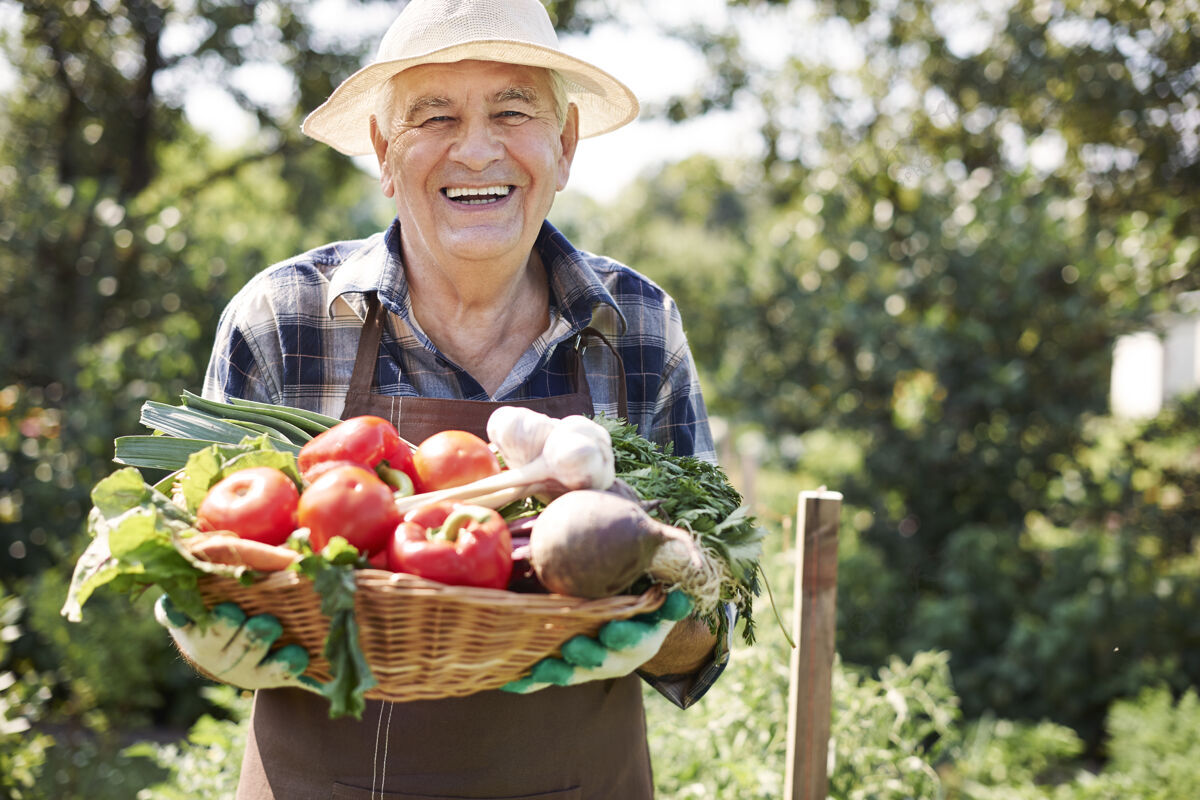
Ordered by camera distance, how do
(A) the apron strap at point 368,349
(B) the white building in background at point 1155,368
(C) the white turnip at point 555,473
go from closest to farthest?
(C) the white turnip at point 555,473
(A) the apron strap at point 368,349
(B) the white building in background at point 1155,368

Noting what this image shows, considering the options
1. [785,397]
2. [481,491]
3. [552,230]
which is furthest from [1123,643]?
[481,491]

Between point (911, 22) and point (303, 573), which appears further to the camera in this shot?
point (911, 22)

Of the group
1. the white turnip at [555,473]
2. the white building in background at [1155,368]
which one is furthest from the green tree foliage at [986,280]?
the white building in background at [1155,368]

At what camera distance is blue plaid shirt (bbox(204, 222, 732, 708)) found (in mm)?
2113

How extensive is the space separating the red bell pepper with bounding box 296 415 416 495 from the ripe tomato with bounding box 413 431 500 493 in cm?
4

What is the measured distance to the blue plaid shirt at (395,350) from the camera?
211 cm

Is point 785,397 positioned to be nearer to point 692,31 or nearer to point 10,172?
point 692,31

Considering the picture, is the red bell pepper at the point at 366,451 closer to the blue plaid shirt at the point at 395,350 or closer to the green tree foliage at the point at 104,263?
the blue plaid shirt at the point at 395,350

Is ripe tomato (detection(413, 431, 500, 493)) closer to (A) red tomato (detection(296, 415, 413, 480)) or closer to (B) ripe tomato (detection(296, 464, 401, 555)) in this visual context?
(A) red tomato (detection(296, 415, 413, 480))

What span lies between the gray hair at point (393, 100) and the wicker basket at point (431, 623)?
44.9 inches

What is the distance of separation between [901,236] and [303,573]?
242 inches

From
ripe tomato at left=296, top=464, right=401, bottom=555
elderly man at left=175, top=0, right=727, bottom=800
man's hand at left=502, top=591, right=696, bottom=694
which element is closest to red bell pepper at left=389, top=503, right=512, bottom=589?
ripe tomato at left=296, top=464, right=401, bottom=555

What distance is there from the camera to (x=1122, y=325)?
620 cm

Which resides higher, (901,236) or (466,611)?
(901,236)
